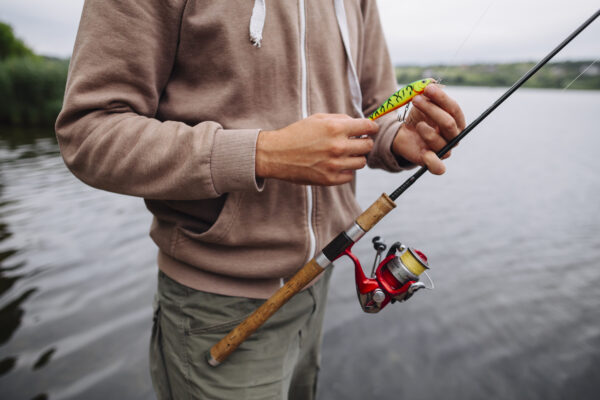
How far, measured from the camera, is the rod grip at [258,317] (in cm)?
130

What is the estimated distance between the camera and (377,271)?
1.43 metres

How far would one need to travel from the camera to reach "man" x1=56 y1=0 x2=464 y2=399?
1021mm

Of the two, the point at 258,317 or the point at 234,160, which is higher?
the point at 234,160

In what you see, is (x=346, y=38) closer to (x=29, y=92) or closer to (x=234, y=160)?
(x=234, y=160)

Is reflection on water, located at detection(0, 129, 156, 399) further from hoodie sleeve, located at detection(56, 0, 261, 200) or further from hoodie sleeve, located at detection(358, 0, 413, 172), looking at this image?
hoodie sleeve, located at detection(358, 0, 413, 172)

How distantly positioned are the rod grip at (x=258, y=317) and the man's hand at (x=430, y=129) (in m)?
0.60

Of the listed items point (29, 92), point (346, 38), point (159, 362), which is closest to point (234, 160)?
point (346, 38)

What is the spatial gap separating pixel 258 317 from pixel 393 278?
56 centimetres

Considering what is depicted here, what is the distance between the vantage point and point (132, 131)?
3.38ft

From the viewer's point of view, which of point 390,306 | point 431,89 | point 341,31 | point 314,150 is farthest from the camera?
point 390,306

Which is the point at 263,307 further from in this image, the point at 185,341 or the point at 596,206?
the point at 596,206

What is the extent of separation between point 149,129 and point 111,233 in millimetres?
5598

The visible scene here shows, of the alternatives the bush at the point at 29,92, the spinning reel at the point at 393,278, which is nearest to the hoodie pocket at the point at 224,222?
the spinning reel at the point at 393,278

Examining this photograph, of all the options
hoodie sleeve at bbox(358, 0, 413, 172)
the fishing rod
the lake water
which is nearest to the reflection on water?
the lake water
